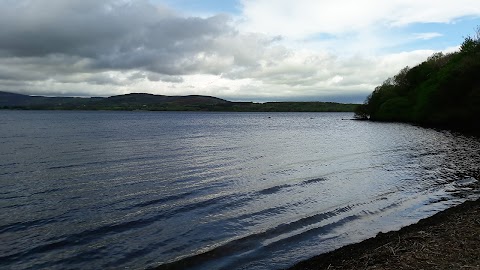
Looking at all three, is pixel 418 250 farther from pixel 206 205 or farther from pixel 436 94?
pixel 436 94

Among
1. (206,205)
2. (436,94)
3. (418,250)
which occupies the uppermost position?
(436,94)

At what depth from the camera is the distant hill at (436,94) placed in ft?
238

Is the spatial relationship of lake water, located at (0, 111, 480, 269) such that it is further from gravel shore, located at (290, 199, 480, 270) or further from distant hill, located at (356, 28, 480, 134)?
distant hill, located at (356, 28, 480, 134)

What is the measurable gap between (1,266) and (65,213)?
6.40 m

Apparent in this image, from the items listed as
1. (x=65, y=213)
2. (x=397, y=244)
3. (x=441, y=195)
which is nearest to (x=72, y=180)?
(x=65, y=213)

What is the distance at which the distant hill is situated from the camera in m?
72.7

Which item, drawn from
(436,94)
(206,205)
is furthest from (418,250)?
(436,94)

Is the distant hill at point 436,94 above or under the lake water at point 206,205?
above

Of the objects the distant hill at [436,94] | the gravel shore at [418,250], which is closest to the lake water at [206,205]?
the gravel shore at [418,250]

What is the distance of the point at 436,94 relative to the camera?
87.8 metres

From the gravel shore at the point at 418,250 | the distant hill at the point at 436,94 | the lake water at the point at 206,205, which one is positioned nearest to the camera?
the gravel shore at the point at 418,250

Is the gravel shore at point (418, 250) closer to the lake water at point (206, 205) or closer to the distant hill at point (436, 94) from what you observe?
the lake water at point (206, 205)

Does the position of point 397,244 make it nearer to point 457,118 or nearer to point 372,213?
point 372,213

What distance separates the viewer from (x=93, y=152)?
44469 millimetres
